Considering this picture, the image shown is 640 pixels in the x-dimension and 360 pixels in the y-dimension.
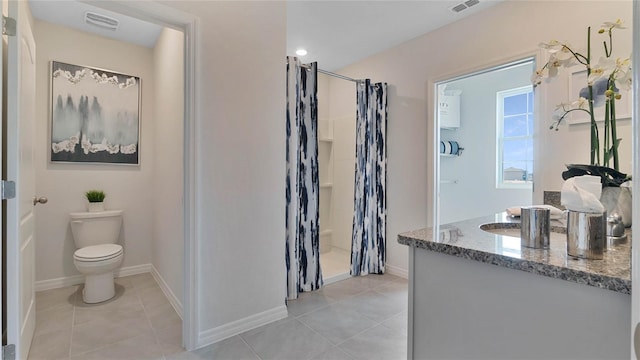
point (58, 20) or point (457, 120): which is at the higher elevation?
point (58, 20)

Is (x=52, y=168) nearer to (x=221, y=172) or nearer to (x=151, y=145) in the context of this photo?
(x=151, y=145)

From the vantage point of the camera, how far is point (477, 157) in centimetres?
411

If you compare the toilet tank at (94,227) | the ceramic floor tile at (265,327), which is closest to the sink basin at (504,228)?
the ceramic floor tile at (265,327)

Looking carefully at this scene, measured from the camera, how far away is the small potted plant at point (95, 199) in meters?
2.94

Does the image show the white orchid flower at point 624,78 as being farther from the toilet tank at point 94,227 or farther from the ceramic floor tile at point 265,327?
the toilet tank at point 94,227

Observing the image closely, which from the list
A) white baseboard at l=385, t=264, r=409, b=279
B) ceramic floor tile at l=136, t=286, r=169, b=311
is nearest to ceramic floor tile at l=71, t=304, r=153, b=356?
ceramic floor tile at l=136, t=286, r=169, b=311

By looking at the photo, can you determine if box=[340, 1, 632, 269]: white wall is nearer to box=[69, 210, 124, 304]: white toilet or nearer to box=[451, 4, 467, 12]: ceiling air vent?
box=[451, 4, 467, 12]: ceiling air vent

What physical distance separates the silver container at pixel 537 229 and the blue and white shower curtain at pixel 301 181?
186cm

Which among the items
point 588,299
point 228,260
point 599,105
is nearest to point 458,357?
point 588,299

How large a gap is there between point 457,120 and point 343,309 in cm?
308

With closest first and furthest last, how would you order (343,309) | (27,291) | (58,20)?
(27,291) → (343,309) → (58,20)

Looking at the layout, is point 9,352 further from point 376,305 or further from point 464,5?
point 464,5

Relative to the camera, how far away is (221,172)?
1983 millimetres

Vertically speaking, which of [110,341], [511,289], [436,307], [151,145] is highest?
[151,145]
